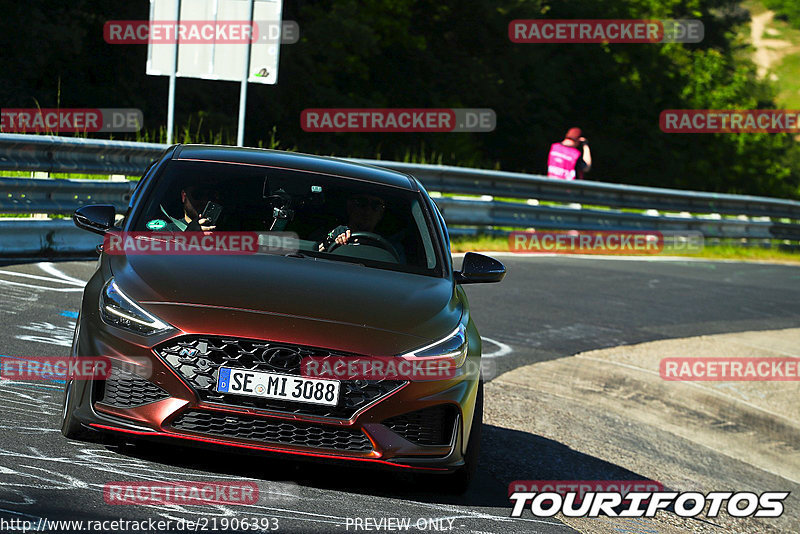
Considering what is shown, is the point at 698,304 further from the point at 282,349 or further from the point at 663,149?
the point at 663,149

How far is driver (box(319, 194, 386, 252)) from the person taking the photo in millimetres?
6074

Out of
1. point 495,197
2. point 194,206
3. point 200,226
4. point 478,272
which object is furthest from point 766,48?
point 200,226

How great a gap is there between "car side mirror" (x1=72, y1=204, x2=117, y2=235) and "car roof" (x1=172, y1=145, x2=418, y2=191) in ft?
1.50

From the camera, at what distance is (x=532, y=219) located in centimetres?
1836

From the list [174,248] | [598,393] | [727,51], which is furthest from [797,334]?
[727,51]

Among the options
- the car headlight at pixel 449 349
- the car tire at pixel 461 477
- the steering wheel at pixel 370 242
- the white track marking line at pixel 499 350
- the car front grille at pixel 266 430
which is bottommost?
the white track marking line at pixel 499 350

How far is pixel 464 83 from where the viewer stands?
145ft

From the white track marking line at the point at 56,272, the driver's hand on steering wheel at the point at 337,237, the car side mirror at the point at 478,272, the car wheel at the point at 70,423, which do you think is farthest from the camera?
the white track marking line at the point at 56,272

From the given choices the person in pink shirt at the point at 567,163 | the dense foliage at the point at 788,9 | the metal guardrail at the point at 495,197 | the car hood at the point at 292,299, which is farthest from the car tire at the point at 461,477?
the dense foliage at the point at 788,9

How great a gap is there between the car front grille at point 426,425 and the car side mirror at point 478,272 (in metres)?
1.26

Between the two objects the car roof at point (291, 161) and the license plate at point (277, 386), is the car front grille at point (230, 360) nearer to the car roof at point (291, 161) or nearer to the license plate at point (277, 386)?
the license plate at point (277, 386)

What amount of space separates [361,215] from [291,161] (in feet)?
1.80

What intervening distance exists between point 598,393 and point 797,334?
4.81 m

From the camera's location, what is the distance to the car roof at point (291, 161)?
625cm
